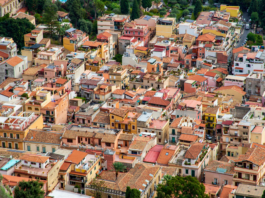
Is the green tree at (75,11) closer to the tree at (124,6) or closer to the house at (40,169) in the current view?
the tree at (124,6)

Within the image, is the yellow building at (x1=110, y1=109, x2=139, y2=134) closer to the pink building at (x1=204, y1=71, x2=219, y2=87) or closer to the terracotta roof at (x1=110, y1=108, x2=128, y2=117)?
the terracotta roof at (x1=110, y1=108, x2=128, y2=117)

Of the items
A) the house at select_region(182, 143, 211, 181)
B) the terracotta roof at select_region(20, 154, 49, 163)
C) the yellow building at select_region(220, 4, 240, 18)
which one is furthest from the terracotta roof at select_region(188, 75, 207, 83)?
the terracotta roof at select_region(20, 154, 49, 163)

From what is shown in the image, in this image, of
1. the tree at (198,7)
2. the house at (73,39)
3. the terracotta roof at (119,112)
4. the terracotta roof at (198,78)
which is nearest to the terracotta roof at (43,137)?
the terracotta roof at (119,112)

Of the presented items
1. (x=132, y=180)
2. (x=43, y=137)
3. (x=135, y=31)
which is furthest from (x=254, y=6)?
(x=132, y=180)

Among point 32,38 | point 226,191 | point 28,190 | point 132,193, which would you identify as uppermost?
point 32,38

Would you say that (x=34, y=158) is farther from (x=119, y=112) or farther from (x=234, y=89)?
(x=234, y=89)

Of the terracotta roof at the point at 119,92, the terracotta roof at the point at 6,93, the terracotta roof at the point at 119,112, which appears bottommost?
the terracotta roof at the point at 119,112

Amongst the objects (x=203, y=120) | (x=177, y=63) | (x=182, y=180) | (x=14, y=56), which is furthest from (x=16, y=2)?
(x=182, y=180)
